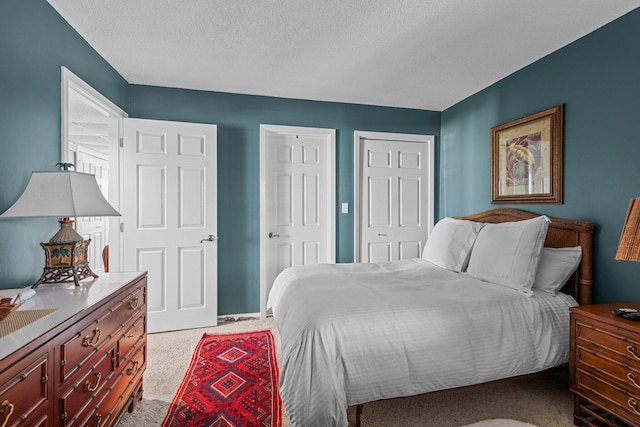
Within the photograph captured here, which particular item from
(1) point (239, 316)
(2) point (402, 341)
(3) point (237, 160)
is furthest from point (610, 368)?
(3) point (237, 160)

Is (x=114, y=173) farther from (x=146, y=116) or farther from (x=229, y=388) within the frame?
(x=229, y=388)

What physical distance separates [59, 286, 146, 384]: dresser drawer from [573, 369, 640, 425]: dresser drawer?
8.29ft

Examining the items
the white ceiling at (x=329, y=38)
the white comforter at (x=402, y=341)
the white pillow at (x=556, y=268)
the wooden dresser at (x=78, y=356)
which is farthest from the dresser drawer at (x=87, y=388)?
the white pillow at (x=556, y=268)

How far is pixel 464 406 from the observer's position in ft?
6.54

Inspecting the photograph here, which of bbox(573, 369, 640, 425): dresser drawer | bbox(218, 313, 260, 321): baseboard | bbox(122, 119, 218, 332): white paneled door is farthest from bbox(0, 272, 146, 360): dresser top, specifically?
bbox(573, 369, 640, 425): dresser drawer

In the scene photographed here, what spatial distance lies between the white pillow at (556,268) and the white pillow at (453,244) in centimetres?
57

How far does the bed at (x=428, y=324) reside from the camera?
62.2 inches

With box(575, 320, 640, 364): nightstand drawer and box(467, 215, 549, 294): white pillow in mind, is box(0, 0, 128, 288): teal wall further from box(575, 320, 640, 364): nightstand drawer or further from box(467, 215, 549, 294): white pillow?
box(575, 320, 640, 364): nightstand drawer

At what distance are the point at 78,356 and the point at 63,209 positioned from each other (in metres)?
0.70

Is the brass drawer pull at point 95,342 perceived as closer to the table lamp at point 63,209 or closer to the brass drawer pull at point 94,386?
the brass drawer pull at point 94,386

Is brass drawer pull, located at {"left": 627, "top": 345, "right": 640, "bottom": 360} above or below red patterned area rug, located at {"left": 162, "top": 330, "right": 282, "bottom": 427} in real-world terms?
above

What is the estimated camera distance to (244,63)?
2854 mm

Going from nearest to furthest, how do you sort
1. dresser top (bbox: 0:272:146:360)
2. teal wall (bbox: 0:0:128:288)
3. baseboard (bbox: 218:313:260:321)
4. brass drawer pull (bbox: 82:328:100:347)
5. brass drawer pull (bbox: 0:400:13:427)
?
1. brass drawer pull (bbox: 0:400:13:427)
2. dresser top (bbox: 0:272:146:360)
3. brass drawer pull (bbox: 82:328:100:347)
4. teal wall (bbox: 0:0:128:288)
5. baseboard (bbox: 218:313:260:321)

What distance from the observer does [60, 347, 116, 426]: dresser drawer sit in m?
1.21
